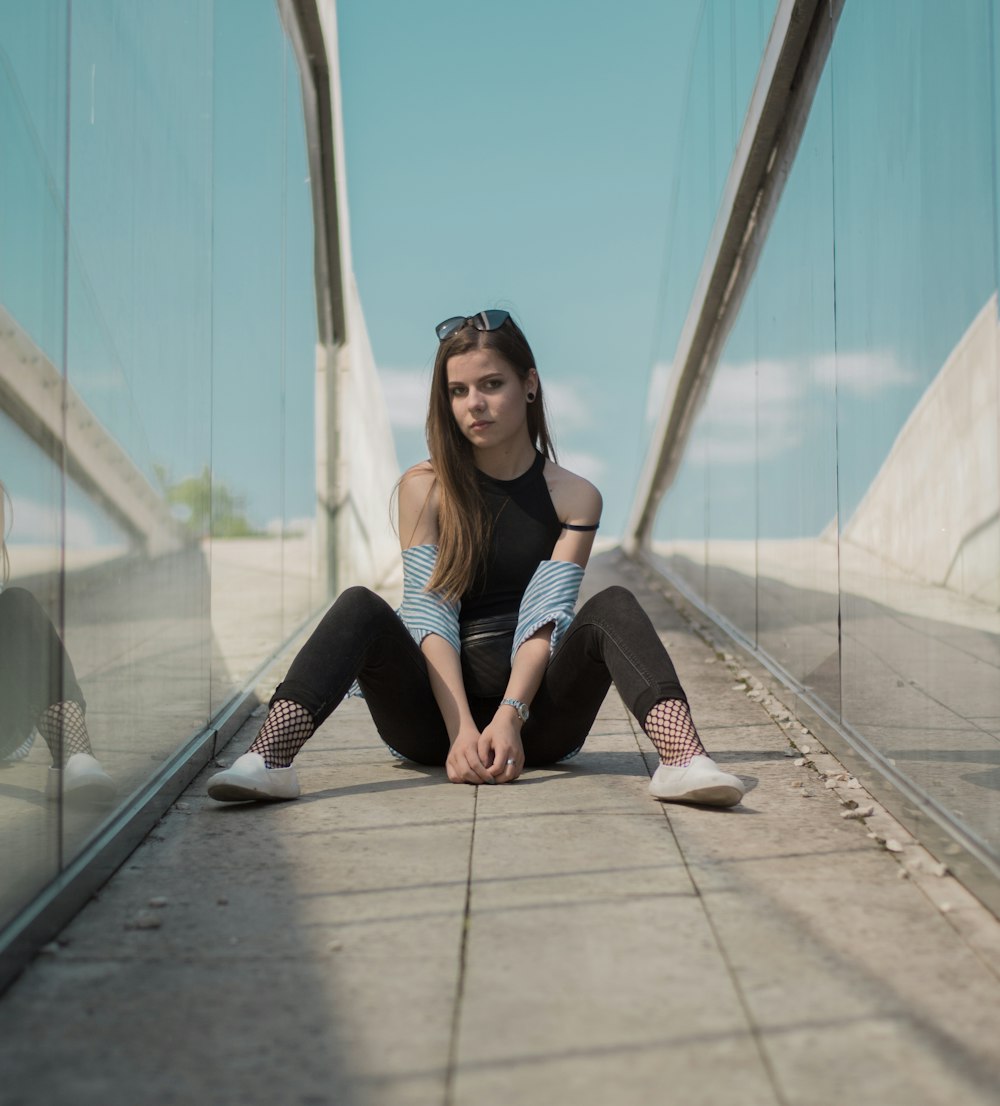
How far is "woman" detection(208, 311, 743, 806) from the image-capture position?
8.84 feet

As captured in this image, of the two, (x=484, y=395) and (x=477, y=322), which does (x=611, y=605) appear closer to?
(x=484, y=395)

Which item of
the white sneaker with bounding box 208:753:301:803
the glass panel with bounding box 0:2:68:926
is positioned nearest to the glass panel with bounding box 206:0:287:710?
the white sneaker with bounding box 208:753:301:803

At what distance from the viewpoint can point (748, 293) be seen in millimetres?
5348

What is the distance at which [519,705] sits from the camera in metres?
2.84

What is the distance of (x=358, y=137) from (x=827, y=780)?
5.66 m

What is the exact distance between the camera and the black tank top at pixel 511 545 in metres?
3.08

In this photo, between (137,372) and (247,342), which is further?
(247,342)

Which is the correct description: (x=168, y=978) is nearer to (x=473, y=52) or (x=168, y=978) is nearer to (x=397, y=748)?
(x=397, y=748)

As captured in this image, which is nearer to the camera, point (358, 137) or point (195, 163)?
point (195, 163)

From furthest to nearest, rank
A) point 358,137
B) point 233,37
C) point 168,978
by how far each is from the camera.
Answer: point 358,137, point 233,37, point 168,978

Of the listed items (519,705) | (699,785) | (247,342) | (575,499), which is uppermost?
(247,342)

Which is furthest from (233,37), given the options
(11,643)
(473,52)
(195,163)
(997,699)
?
(473,52)

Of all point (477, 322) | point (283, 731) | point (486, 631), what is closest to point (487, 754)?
point (486, 631)

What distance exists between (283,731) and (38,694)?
731mm
